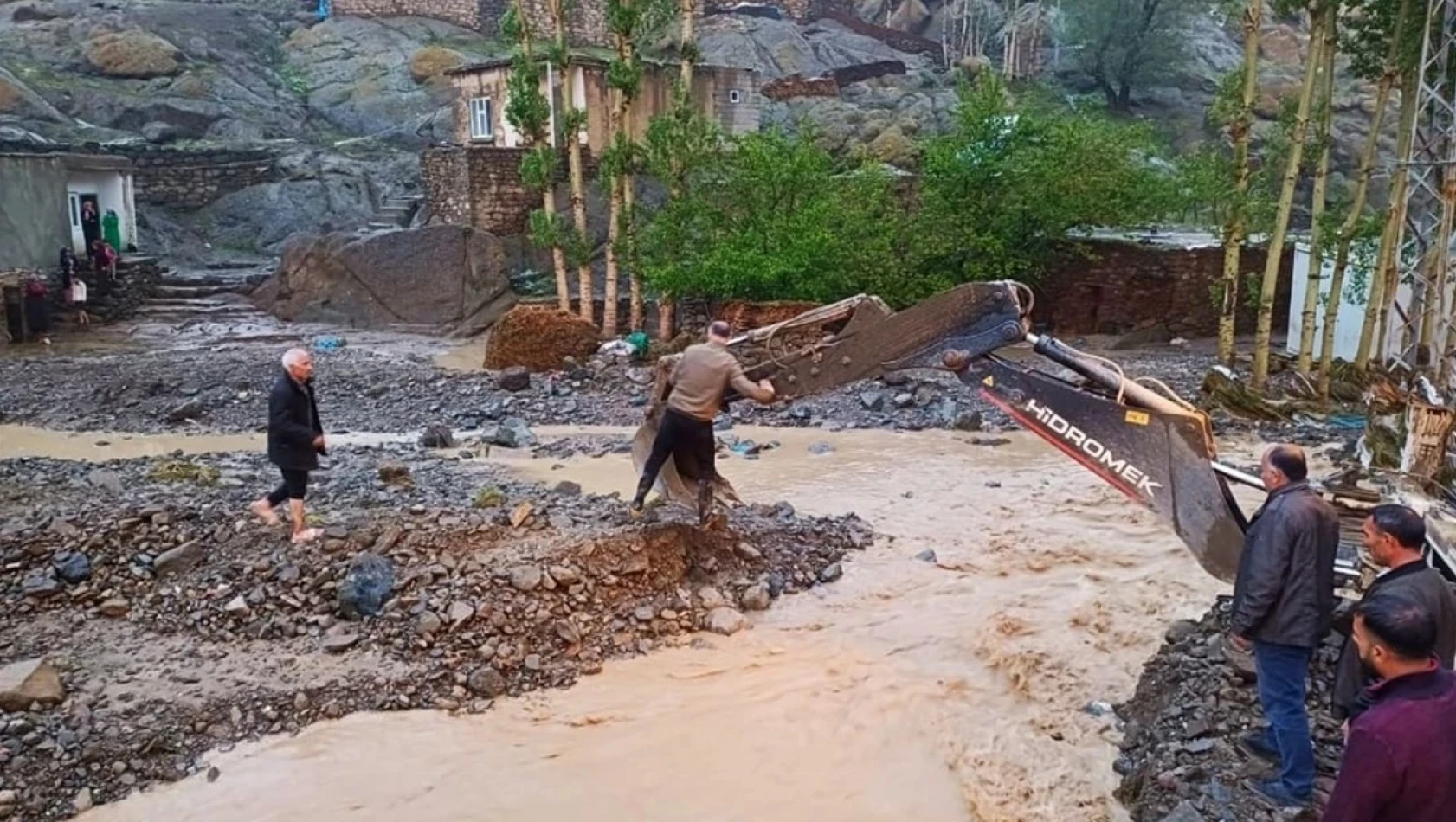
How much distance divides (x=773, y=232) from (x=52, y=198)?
15630 millimetres

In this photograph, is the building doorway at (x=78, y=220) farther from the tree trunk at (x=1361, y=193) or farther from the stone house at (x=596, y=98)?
the tree trunk at (x=1361, y=193)

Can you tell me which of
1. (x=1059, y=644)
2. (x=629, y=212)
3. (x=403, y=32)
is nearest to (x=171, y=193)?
(x=403, y=32)

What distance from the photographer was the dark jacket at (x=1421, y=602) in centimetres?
404

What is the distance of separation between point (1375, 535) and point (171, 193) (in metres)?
31.2

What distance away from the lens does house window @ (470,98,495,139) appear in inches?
1137

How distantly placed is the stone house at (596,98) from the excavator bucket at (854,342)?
17.8m

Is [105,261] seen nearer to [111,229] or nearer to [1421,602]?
[111,229]

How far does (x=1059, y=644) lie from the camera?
25.5 ft

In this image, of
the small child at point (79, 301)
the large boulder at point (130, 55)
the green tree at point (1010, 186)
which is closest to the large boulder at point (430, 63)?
the large boulder at point (130, 55)

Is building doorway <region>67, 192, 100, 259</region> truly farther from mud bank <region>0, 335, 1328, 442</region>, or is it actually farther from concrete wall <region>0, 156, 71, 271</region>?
mud bank <region>0, 335, 1328, 442</region>

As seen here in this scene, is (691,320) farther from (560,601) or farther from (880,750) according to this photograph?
(880,750)

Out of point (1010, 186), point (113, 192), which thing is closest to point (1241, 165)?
point (1010, 186)

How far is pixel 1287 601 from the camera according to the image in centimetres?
479

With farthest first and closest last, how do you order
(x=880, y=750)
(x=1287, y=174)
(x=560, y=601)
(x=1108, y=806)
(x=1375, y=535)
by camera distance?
(x=1287, y=174) < (x=560, y=601) < (x=880, y=750) < (x=1108, y=806) < (x=1375, y=535)
